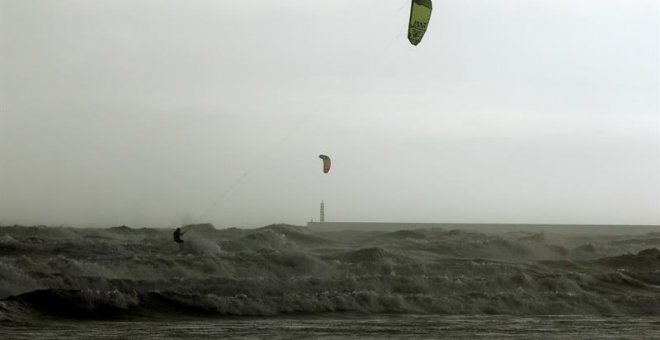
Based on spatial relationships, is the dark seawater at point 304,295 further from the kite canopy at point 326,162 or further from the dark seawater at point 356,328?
the kite canopy at point 326,162

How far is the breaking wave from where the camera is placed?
15.1m

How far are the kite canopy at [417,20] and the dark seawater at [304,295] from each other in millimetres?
4801

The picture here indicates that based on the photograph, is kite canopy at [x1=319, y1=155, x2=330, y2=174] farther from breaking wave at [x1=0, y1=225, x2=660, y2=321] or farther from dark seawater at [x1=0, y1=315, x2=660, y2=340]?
dark seawater at [x1=0, y1=315, x2=660, y2=340]

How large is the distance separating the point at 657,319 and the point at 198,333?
773 centimetres

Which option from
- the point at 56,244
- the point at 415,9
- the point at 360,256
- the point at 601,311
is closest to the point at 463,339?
the point at 601,311

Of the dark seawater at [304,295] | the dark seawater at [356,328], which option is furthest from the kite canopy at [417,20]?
the dark seawater at [356,328]

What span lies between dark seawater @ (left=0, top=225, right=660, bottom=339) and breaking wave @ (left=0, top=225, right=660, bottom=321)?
3cm

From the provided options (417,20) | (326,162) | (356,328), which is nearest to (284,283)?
(356,328)

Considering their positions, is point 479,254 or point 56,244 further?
point 479,254

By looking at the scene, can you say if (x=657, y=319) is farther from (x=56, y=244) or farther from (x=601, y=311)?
(x=56, y=244)

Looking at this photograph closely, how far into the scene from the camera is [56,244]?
1003 inches

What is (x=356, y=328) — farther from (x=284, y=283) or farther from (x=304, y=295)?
(x=284, y=283)

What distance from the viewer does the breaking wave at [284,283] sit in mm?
15078

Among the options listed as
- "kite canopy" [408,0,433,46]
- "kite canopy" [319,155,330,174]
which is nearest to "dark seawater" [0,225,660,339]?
"kite canopy" [319,155,330,174]
